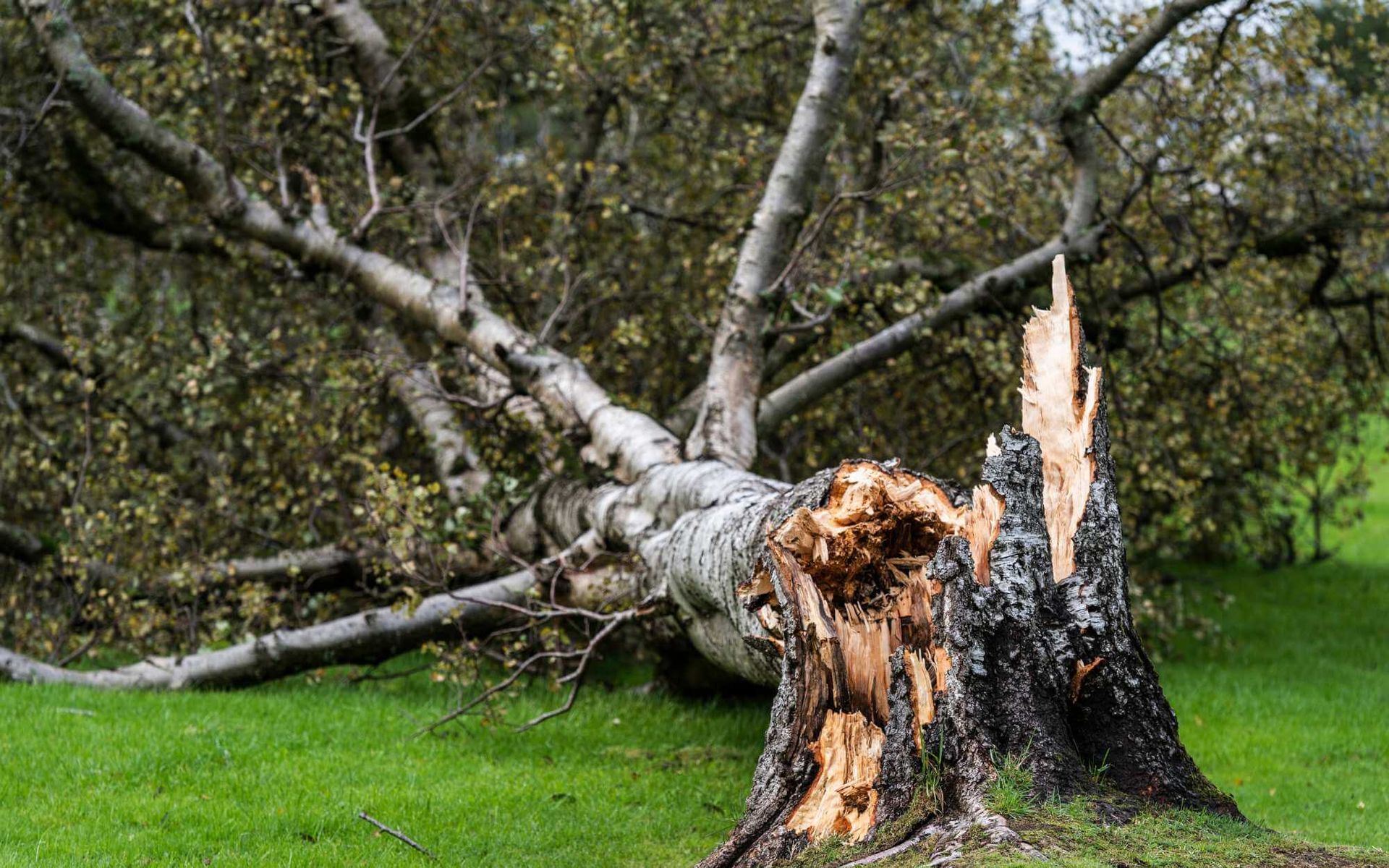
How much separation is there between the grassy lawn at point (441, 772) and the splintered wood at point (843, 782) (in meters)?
0.84

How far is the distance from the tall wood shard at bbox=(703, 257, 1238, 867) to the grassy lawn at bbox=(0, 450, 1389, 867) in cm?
60

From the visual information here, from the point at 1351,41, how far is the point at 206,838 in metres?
9.87

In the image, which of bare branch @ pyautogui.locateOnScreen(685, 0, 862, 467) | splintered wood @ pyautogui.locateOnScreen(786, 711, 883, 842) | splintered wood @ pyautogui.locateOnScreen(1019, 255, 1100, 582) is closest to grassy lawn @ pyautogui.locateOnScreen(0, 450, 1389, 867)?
splintered wood @ pyautogui.locateOnScreen(786, 711, 883, 842)

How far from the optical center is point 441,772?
6145 millimetres

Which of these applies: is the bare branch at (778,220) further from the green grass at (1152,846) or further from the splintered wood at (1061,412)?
the green grass at (1152,846)

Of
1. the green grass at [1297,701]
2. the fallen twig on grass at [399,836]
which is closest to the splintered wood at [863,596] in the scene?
the fallen twig on grass at [399,836]

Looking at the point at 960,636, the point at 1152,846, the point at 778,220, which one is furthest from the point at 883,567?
the point at 778,220

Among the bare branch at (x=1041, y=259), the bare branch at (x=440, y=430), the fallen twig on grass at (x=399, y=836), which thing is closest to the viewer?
the fallen twig on grass at (x=399, y=836)

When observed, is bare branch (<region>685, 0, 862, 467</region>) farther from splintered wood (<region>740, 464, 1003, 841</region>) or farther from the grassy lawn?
splintered wood (<region>740, 464, 1003, 841</region>)

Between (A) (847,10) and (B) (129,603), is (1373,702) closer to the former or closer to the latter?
(A) (847,10)

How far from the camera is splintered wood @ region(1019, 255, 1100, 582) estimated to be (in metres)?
4.03

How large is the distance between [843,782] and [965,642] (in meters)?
0.61

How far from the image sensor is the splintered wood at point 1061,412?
13.2 feet

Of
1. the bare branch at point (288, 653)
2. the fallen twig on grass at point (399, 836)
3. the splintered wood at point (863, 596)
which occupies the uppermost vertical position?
the splintered wood at point (863, 596)
